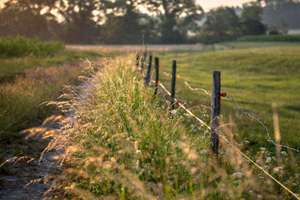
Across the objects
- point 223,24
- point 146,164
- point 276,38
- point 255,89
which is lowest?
point 276,38

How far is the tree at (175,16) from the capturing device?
98750 millimetres

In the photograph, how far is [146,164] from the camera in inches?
287

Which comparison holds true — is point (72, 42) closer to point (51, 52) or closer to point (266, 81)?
point (51, 52)

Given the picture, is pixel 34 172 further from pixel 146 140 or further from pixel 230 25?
pixel 230 25

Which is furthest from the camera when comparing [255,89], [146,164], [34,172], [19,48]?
[19,48]

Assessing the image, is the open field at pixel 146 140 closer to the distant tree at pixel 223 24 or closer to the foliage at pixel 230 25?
the foliage at pixel 230 25

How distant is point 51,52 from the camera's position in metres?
45.3

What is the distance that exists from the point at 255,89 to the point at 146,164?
1917 cm

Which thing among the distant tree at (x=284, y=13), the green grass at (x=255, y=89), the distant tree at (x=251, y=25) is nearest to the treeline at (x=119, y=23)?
the distant tree at (x=251, y=25)

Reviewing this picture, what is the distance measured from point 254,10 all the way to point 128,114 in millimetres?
94565

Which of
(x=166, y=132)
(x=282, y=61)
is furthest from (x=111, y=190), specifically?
(x=282, y=61)

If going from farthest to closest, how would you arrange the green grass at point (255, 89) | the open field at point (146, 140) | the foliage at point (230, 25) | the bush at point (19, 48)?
the foliage at point (230, 25) < the bush at point (19, 48) < the green grass at point (255, 89) < the open field at point (146, 140)

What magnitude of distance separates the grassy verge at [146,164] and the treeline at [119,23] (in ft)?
281

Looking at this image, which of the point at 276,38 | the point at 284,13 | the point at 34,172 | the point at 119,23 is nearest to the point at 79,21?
the point at 119,23
